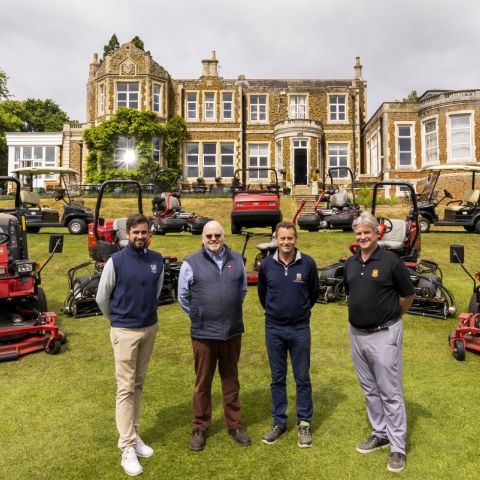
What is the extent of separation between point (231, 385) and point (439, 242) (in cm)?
1217

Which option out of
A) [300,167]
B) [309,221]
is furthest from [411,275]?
[300,167]

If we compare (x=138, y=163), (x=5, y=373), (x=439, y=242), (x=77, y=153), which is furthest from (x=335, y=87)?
(x=5, y=373)

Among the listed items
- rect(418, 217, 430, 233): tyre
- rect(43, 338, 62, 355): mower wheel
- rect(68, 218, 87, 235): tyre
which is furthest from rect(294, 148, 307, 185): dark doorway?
rect(43, 338, 62, 355): mower wheel

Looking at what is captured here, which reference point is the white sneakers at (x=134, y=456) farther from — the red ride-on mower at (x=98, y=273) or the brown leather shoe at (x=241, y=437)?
the red ride-on mower at (x=98, y=273)

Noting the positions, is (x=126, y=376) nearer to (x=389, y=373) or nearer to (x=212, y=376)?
(x=212, y=376)

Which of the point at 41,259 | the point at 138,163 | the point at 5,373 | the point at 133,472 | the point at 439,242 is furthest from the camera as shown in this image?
the point at 138,163

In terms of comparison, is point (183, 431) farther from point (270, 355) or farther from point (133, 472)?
point (270, 355)

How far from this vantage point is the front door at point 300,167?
106ft

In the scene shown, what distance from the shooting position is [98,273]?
8.34m

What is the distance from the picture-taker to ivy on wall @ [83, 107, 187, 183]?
29953mm

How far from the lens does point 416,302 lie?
8.00 metres

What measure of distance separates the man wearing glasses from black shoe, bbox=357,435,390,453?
36.5 inches

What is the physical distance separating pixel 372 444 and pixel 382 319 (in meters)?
1.04

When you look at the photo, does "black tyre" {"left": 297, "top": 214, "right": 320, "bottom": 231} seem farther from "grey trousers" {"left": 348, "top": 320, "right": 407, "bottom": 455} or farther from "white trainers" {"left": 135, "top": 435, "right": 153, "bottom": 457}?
"white trainers" {"left": 135, "top": 435, "right": 153, "bottom": 457}
